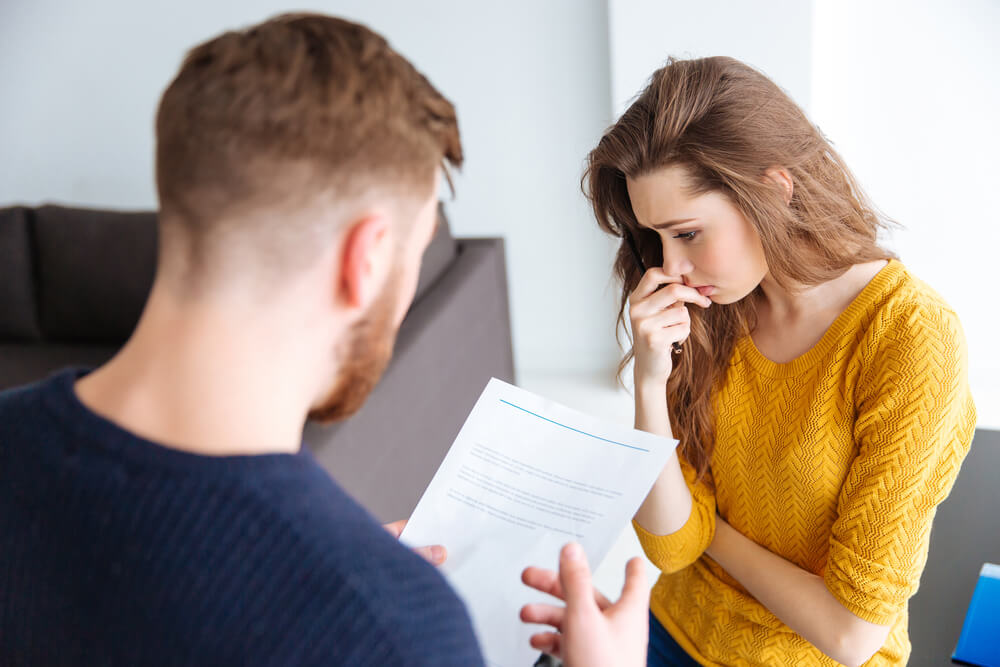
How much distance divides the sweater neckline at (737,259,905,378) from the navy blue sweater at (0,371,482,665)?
2.53 feet

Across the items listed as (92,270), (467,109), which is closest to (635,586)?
(467,109)

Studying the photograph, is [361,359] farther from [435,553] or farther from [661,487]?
[661,487]

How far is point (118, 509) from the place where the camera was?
1.80 ft

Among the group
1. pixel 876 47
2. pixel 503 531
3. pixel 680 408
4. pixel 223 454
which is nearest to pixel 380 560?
pixel 223 454

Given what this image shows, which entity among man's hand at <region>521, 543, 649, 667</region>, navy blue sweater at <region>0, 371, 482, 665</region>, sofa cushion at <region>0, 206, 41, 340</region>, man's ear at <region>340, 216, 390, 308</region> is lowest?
sofa cushion at <region>0, 206, 41, 340</region>

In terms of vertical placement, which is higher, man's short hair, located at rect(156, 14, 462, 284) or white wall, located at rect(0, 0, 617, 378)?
man's short hair, located at rect(156, 14, 462, 284)

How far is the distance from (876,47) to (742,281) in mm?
1585

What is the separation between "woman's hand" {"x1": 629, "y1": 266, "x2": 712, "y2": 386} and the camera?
1188 mm

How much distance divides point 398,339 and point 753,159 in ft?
3.71

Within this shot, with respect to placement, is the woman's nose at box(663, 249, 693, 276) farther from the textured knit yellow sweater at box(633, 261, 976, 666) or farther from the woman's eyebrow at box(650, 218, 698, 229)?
the textured knit yellow sweater at box(633, 261, 976, 666)

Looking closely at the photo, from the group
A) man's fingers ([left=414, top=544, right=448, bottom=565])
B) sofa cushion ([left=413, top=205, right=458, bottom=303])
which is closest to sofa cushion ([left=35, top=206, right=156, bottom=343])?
sofa cushion ([left=413, top=205, right=458, bottom=303])

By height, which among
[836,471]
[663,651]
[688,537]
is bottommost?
[663,651]

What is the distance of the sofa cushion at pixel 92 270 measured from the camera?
269 cm

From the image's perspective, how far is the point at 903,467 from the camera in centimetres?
100
